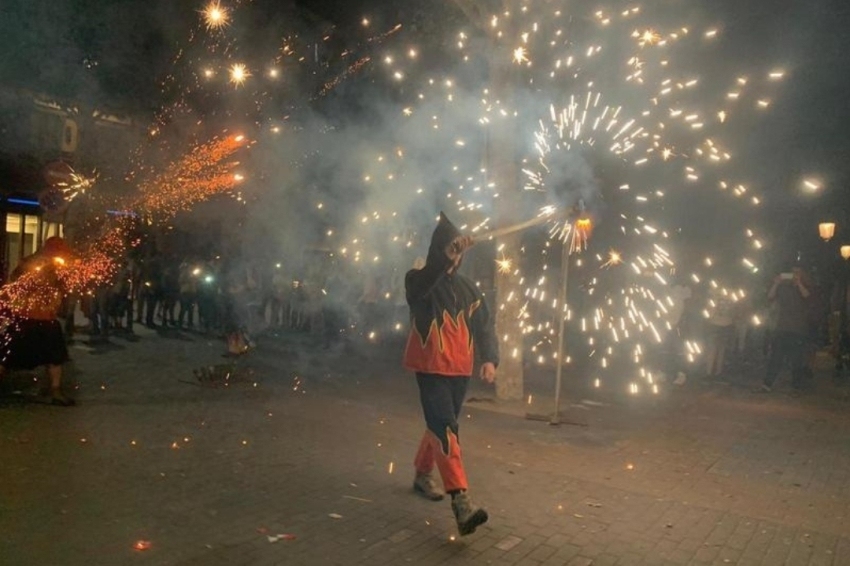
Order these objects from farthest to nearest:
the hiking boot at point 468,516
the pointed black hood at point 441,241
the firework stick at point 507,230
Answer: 1. the firework stick at point 507,230
2. the pointed black hood at point 441,241
3. the hiking boot at point 468,516

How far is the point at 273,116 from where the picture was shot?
12664mm

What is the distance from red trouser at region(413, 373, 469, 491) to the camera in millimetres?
4684

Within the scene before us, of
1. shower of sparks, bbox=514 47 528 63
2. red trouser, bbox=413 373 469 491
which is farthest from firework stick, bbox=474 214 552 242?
shower of sparks, bbox=514 47 528 63

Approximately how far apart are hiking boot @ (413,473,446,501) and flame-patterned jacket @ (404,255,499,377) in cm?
79

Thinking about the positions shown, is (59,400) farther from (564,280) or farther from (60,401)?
(564,280)

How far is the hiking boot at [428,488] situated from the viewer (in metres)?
5.14

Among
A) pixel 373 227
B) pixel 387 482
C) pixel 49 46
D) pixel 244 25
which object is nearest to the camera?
pixel 387 482

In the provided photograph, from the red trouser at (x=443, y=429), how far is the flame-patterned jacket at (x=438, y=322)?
0.09 metres

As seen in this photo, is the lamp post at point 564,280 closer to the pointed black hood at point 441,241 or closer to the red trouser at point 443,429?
the pointed black hood at point 441,241

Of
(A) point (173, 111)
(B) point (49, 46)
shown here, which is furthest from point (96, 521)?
(A) point (173, 111)

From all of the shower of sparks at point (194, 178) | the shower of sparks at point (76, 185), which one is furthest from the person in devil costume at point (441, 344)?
the shower of sparks at point (194, 178)

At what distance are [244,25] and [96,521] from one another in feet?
27.2

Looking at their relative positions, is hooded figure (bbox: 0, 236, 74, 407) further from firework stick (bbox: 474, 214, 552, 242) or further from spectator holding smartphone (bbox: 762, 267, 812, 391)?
spectator holding smartphone (bbox: 762, 267, 812, 391)

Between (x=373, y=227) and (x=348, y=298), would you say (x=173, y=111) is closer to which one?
(x=373, y=227)
